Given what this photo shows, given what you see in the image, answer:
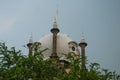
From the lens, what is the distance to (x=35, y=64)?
991 inches

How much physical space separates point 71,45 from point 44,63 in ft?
93.9

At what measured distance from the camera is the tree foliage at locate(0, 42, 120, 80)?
77.8ft

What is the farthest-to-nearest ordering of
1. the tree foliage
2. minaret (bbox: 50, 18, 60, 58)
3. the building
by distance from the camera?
the building
minaret (bbox: 50, 18, 60, 58)
the tree foliage

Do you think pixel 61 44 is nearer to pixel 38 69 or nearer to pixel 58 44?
pixel 58 44

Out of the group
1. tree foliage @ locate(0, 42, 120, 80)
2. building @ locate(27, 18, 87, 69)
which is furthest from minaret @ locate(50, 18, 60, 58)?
tree foliage @ locate(0, 42, 120, 80)

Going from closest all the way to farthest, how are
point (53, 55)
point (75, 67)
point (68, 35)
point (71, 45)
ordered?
point (75, 67), point (53, 55), point (71, 45), point (68, 35)

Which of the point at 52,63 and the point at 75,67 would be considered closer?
the point at 75,67

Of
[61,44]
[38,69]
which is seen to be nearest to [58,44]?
[61,44]

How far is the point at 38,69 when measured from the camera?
25.1 meters

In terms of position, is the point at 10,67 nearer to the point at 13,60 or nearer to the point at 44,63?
the point at 13,60

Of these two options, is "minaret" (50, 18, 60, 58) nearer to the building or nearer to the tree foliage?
the building

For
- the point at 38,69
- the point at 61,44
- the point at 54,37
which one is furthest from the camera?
the point at 61,44

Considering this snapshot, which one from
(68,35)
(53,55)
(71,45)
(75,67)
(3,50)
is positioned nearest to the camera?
(75,67)

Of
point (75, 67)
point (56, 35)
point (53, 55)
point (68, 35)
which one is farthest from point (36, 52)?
point (68, 35)
